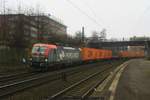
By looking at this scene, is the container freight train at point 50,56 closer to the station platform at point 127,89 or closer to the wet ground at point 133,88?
the wet ground at point 133,88

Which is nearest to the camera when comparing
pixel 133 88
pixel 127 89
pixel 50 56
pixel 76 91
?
pixel 76 91

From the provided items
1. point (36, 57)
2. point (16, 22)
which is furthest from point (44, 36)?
point (36, 57)

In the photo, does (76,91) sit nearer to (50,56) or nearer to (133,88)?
(133,88)

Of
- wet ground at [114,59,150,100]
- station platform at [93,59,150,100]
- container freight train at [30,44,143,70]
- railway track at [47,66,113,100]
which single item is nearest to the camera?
railway track at [47,66,113,100]

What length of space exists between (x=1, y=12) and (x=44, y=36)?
10019 millimetres

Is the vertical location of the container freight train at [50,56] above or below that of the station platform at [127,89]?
above

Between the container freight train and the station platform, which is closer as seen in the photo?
the station platform

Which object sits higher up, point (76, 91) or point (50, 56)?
point (50, 56)

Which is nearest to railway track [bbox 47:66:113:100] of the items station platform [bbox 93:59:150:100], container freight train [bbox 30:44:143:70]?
station platform [bbox 93:59:150:100]

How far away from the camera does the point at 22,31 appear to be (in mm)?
44156

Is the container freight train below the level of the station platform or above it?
above

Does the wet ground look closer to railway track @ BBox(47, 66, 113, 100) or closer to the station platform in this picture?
the station platform

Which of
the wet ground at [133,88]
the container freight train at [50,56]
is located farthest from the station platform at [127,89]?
the container freight train at [50,56]

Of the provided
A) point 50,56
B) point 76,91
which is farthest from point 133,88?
point 50,56
